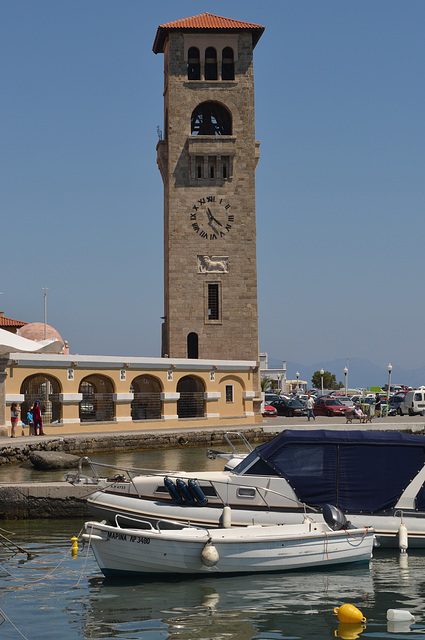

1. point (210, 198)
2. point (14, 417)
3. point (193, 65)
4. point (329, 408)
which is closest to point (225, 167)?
point (210, 198)

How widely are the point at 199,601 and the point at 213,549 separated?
42.9 inches

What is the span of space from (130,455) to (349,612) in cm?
2193

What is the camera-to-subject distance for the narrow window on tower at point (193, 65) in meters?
52.2

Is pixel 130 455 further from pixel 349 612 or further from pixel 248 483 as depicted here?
pixel 349 612

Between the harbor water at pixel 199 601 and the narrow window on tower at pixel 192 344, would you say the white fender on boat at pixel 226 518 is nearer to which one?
the harbor water at pixel 199 601

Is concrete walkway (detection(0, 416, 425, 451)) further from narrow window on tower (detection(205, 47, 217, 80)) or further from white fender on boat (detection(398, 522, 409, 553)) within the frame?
narrow window on tower (detection(205, 47, 217, 80))

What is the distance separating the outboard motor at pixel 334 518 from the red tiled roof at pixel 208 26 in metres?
41.5

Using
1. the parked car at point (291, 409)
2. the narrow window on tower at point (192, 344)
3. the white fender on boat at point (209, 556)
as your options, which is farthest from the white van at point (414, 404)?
the white fender on boat at point (209, 556)

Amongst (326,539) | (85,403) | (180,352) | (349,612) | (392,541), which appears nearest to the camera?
(349,612)

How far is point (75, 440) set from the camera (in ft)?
110

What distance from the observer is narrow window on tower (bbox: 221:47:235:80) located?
2058 inches

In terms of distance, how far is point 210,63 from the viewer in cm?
5250

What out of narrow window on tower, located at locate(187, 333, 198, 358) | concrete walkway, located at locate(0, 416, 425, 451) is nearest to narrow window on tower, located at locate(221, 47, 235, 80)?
narrow window on tower, located at locate(187, 333, 198, 358)

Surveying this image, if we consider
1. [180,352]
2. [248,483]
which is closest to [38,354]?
[180,352]
